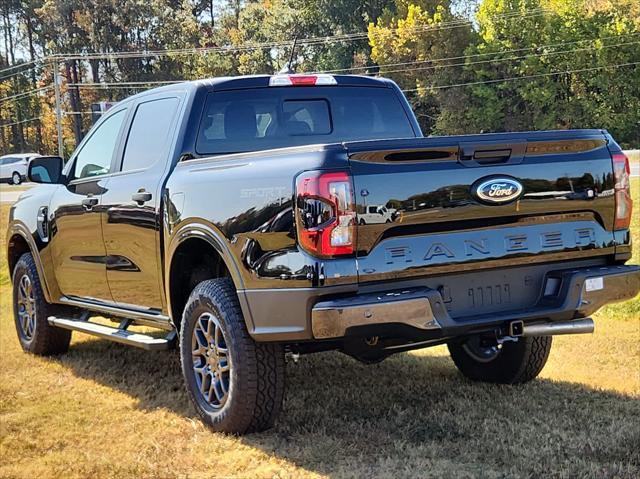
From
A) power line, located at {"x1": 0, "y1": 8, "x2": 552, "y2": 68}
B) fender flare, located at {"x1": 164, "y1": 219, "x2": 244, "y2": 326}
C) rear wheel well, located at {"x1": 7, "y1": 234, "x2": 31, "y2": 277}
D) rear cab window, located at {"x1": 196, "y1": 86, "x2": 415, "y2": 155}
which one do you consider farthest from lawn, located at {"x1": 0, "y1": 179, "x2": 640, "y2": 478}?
power line, located at {"x1": 0, "y1": 8, "x2": 552, "y2": 68}

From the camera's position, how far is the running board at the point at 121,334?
15.7 ft

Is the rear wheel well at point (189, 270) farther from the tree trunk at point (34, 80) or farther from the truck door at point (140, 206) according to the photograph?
the tree trunk at point (34, 80)

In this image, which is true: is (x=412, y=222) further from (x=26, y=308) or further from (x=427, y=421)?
(x=26, y=308)

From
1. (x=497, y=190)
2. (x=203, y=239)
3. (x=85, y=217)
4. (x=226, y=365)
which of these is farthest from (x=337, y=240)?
(x=85, y=217)

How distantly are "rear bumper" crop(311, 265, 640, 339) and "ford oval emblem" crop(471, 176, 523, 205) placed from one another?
1.57 feet

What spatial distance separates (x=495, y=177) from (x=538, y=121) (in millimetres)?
45807

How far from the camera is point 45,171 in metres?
6.05

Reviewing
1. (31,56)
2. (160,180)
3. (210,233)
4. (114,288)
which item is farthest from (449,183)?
(31,56)

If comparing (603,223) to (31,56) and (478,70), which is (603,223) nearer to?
(478,70)

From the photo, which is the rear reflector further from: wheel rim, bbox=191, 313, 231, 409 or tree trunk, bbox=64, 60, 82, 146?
tree trunk, bbox=64, 60, 82, 146

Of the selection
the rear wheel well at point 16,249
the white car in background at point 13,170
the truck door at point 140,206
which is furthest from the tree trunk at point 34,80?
the truck door at point 140,206

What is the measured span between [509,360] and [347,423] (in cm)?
127

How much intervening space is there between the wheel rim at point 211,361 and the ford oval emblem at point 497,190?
1.46m

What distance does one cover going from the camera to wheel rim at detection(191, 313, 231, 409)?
168 inches
